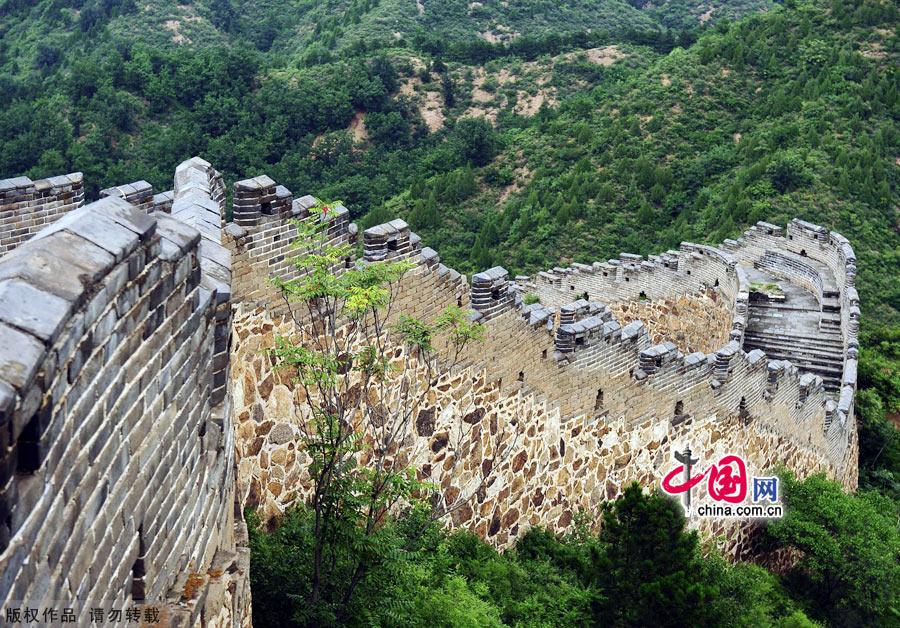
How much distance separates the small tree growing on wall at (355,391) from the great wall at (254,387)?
0.18 m

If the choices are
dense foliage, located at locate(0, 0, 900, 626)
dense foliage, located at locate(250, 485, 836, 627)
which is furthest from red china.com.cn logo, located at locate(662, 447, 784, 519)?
dense foliage, located at locate(250, 485, 836, 627)

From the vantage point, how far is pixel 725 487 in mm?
15227

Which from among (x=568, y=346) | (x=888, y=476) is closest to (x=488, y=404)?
(x=568, y=346)

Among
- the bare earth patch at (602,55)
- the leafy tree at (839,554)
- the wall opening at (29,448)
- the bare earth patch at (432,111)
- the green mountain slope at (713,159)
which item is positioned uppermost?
the bare earth patch at (602,55)

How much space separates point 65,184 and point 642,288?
1459 centimetres

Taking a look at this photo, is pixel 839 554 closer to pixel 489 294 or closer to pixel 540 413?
pixel 540 413

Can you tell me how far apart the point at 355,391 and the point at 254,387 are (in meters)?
1.00

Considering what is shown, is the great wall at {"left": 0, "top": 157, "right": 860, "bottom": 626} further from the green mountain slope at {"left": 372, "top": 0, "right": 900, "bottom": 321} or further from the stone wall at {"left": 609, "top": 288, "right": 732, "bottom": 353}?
the green mountain slope at {"left": 372, "top": 0, "right": 900, "bottom": 321}

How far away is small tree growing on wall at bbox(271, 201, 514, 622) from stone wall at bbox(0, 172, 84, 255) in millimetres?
2067

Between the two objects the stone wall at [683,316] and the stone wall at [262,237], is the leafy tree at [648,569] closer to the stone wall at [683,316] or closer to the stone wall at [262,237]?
the stone wall at [262,237]

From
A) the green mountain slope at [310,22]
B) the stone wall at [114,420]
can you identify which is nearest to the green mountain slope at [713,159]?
the green mountain slope at [310,22]

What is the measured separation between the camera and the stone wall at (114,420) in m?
3.29

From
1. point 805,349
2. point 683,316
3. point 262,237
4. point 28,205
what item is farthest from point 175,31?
point 262,237

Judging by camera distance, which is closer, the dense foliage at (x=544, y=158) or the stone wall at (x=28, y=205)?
the stone wall at (x=28, y=205)
